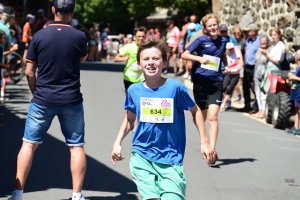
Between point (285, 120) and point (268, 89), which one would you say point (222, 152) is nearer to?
point (285, 120)

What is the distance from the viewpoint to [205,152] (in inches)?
212

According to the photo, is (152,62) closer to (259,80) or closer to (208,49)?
(208,49)

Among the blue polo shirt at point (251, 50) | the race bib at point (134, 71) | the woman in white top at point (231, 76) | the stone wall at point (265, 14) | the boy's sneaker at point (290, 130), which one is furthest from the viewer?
the stone wall at point (265, 14)

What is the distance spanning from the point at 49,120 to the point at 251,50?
9523mm

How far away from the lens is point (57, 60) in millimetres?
6504

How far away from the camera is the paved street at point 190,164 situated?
301 inches

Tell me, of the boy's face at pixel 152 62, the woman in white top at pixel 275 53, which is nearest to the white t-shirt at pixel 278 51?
the woman in white top at pixel 275 53

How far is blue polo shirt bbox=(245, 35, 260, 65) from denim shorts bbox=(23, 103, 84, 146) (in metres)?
9.39

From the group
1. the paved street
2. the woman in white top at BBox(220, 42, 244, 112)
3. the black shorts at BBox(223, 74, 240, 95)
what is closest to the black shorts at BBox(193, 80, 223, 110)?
the paved street

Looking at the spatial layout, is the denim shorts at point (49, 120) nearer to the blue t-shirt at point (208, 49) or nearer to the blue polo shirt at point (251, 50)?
the blue t-shirt at point (208, 49)

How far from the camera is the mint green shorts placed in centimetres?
534

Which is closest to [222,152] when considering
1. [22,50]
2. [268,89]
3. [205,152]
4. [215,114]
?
[215,114]

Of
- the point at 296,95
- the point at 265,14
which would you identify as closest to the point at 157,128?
the point at 296,95

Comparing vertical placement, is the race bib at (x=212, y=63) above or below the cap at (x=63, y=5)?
below
